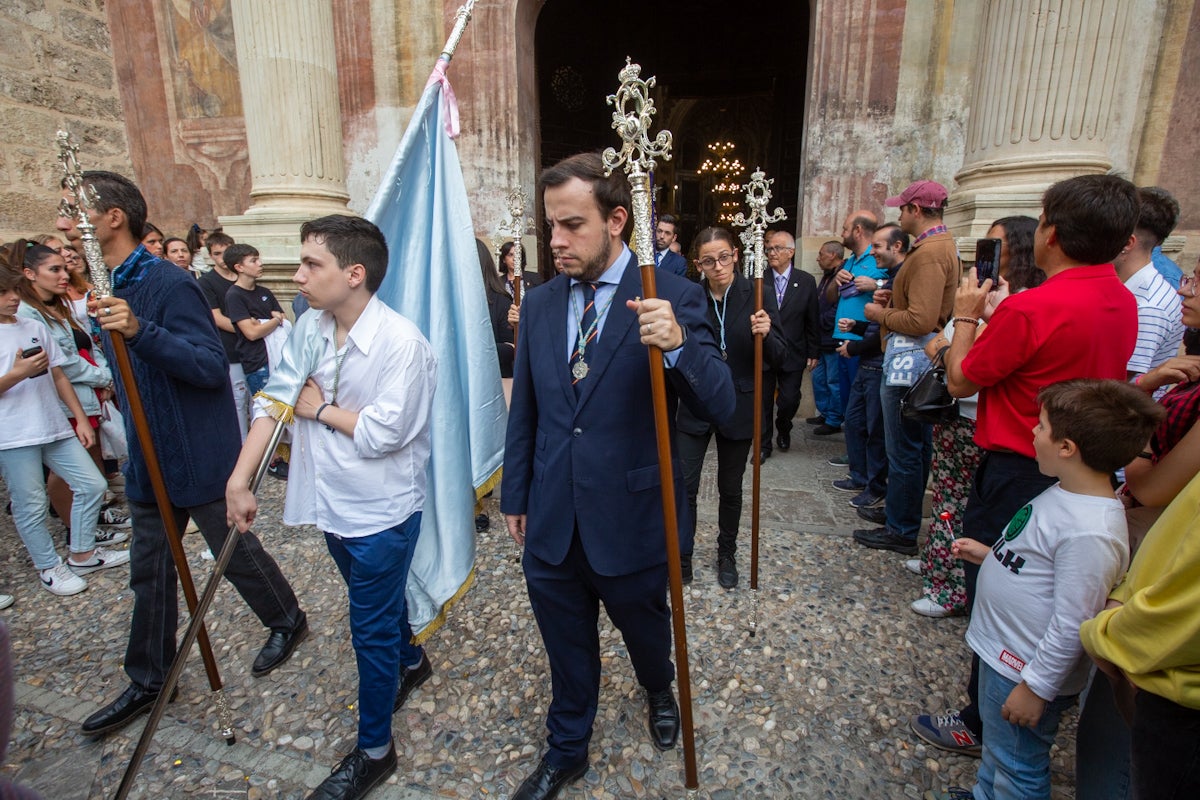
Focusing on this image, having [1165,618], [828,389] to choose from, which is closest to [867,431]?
[828,389]

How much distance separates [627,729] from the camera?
2.52m

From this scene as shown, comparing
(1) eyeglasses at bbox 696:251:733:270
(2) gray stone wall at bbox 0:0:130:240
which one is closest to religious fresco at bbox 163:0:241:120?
(2) gray stone wall at bbox 0:0:130:240

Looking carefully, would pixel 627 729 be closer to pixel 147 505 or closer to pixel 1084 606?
pixel 1084 606

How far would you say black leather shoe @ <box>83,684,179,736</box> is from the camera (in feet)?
8.21

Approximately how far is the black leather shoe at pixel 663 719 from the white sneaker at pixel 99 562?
3.60 metres

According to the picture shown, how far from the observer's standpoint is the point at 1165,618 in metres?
1.17

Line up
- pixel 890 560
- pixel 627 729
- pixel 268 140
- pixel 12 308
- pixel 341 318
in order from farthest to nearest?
pixel 268 140 → pixel 890 560 → pixel 12 308 → pixel 627 729 → pixel 341 318

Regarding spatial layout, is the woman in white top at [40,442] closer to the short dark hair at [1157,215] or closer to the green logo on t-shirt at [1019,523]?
the green logo on t-shirt at [1019,523]

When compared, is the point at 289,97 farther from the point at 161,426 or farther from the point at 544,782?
the point at 544,782

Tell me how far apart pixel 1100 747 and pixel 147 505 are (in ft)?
11.4

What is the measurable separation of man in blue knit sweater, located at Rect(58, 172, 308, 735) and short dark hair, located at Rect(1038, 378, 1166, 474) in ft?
10.0

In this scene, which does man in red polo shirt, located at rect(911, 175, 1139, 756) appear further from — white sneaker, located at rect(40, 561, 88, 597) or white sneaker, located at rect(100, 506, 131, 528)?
white sneaker, located at rect(100, 506, 131, 528)

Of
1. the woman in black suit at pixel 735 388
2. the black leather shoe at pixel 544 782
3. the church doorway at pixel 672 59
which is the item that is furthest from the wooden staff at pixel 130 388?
the church doorway at pixel 672 59

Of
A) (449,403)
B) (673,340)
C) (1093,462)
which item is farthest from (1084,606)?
(449,403)
